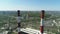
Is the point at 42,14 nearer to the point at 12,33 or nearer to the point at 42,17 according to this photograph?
the point at 42,17

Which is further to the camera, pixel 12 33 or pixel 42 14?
pixel 12 33

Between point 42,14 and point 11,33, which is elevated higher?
point 42,14

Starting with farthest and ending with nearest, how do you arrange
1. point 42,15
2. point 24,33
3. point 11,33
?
point 11,33 < point 24,33 < point 42,15

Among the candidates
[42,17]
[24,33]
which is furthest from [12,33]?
[42,17]

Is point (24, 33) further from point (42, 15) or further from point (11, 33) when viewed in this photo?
point (42, 15)

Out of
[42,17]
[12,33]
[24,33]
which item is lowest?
[12,33]

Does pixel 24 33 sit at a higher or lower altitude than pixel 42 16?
lower

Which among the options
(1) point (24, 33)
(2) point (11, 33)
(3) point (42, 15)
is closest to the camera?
(3) point (42, 15)

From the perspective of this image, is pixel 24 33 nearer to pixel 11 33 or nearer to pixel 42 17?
pixel 11 33
